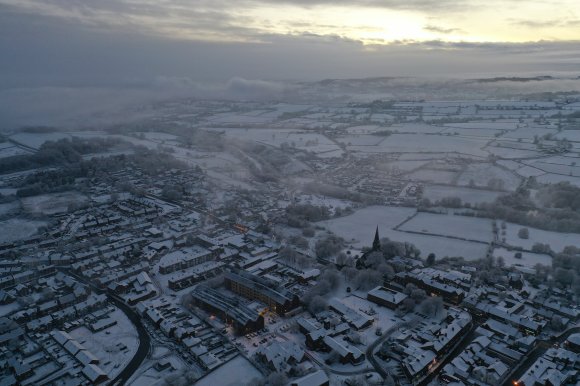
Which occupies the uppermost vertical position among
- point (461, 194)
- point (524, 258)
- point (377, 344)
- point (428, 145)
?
point (428, 145)

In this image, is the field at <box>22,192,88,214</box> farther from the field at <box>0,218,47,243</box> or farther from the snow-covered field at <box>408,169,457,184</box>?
the snow-covered field at <box>408,169,457,184</box>

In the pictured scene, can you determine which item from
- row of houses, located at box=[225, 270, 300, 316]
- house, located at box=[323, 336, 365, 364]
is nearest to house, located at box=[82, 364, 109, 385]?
row of houses, located at box=[225, 270, 300, 316]

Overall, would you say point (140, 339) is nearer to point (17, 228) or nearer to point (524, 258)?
point (17, 228)

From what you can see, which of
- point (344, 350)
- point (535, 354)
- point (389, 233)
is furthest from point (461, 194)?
point (344, 350)

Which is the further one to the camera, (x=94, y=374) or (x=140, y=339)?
(x=140, y=339)

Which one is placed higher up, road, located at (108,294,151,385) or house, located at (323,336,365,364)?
house, located at (323,336,365,364)

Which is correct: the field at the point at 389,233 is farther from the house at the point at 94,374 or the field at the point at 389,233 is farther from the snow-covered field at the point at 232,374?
the house at the point at 94,374
